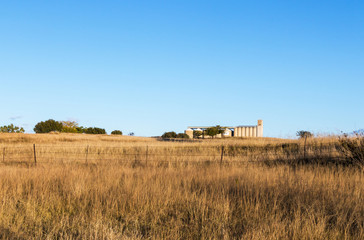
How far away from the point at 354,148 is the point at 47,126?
230ft

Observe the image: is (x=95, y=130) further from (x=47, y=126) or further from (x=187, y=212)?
(x=187, y=212)

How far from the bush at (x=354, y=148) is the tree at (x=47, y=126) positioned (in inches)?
2726

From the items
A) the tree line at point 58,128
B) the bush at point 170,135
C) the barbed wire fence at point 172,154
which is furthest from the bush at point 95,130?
the barbed wire fence at point 172,154

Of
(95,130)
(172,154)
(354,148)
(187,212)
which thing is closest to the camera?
(187,212)

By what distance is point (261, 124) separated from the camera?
71125 millimetres

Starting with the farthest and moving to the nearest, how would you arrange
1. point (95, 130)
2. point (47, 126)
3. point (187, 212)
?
point (95, 130) → point (47, 126) → point (187, 212)

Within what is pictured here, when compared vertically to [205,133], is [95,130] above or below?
above

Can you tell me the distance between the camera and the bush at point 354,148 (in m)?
11.3

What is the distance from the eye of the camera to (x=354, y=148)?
11688mm

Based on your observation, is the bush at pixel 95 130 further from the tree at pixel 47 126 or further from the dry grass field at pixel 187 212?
the dry grass field at pixel 187 212

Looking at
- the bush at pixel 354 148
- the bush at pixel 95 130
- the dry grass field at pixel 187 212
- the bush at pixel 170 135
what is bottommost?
the dry grass field at pixel 187 212

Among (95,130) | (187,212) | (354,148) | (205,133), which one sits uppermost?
(95,130)

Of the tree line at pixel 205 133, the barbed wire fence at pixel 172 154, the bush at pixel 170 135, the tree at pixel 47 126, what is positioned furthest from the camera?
the tree at pixel 47 126

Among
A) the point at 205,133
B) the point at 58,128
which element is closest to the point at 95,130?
the point at 58,128
